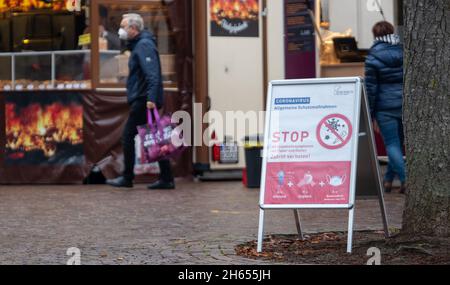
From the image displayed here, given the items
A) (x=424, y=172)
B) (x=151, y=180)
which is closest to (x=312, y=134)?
(x=424, y=172)

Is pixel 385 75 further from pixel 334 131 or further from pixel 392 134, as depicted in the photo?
pixel 334 131

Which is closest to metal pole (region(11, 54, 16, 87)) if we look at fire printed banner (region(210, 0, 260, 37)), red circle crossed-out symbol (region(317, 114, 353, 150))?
fire printed banner (region(210, 0, 260, 37))

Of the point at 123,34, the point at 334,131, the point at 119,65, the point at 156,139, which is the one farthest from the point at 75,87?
the point at 334,131

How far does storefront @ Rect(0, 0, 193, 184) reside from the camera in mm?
12781

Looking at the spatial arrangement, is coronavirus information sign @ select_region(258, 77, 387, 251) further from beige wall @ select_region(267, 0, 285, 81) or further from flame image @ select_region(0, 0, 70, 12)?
flame image @ select_region(0, 0, 70, 12)

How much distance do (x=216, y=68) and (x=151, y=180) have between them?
1.83 m

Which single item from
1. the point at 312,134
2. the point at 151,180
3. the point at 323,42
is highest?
the point at 323,42

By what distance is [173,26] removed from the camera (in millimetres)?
13102

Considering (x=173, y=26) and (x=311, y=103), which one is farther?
(x=173, y=26)

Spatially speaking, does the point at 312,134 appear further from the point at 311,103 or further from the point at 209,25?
the point at 209,25

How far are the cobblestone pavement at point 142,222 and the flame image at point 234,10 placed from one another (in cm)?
254
